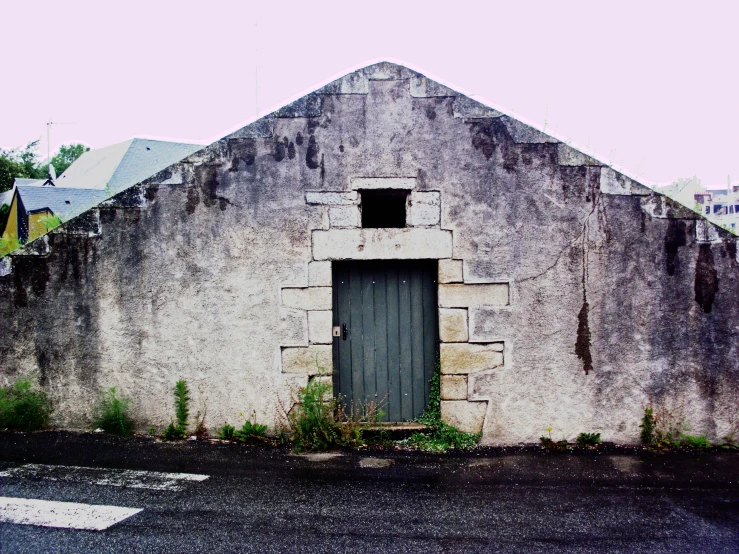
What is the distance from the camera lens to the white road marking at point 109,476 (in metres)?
4.24

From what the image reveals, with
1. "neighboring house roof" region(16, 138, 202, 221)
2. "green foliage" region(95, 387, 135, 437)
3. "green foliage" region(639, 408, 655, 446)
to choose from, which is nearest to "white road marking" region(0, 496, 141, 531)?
"green foliage" region(95, 387, 135, 437)

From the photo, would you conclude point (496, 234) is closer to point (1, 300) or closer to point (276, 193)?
point (276, 193)

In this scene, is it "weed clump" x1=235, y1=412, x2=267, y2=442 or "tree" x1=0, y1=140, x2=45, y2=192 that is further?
"tree" x1=0, y1=140, x2=45, y2=192

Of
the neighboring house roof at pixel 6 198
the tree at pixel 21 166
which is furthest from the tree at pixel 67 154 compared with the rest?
the neighboring house roof at pixel 6 198

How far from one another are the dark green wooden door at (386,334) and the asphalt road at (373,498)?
669 mm

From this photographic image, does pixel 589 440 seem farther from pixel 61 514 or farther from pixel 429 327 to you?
pixel 61 514

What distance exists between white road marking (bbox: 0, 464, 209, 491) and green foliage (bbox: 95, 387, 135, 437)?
0.77 meters

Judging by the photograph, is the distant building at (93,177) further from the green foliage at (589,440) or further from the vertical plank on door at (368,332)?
the green foliage at (589,440)

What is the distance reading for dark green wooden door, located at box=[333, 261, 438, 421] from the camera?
5.58 meters

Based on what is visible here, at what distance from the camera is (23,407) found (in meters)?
5.38

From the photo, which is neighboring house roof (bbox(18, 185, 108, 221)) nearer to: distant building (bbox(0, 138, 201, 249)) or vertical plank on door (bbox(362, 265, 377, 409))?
distant building (bbox(0, 138, 201, 249))

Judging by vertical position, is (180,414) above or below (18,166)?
below

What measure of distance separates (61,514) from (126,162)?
2124 cm

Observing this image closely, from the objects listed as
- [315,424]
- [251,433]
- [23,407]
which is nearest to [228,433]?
[251,433]
